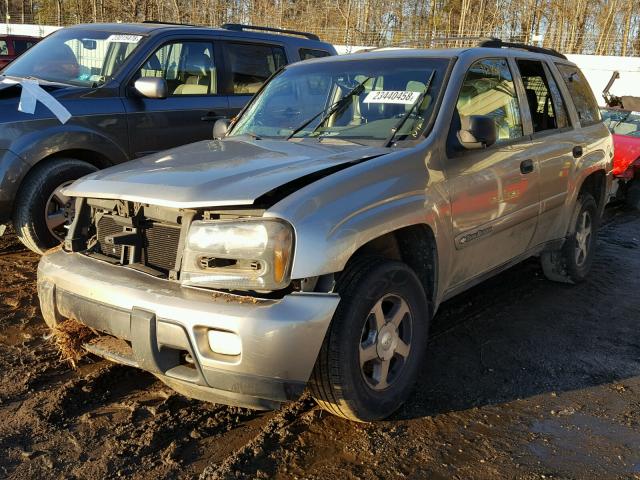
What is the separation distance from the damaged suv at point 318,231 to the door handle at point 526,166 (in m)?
0.01

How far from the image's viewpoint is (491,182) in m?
3.76

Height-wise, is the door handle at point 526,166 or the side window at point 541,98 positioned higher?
the side window at point 541,98

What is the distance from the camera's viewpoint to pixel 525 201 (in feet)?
13.6

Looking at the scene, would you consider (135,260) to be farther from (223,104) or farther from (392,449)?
(223,104)

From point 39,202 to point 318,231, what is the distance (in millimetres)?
3225

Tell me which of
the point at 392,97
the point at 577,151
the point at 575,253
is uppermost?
the point at 392,97

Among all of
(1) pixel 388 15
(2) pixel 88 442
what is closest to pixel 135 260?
(2) pixel 88 442

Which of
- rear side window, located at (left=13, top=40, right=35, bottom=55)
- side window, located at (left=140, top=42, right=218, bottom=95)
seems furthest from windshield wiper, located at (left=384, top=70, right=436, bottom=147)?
rear side window, located at (left=13, top=40, right=35, bottom=55)

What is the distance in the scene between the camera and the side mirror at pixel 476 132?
11.2 ft

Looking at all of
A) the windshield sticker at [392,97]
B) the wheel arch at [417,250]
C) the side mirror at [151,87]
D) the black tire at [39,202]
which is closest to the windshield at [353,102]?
the windshield sticker at [392,97]

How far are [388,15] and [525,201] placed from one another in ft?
93.0

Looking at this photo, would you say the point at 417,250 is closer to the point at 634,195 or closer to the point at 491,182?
the point at 491,182

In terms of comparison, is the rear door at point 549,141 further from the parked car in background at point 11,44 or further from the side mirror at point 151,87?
the parked car in background at point 11,44

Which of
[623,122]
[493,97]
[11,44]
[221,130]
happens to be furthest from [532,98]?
[11,44]
